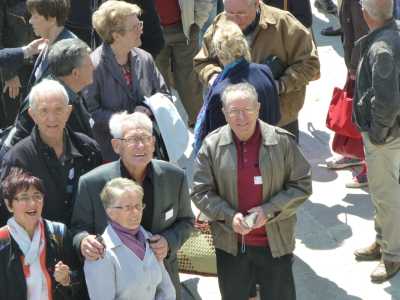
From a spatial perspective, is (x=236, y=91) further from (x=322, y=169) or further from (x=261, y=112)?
(x=322, y=169)

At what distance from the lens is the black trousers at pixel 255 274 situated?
4637 millimetres

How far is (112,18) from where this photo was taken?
5.38 m

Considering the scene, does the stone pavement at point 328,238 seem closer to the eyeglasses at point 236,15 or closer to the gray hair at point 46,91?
the eyeglasses at point 236,15

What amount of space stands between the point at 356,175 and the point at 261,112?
7.58ft

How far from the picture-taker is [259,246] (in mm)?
4621

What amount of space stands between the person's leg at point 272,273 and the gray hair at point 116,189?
3.24 ft

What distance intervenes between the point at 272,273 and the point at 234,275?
229 mm

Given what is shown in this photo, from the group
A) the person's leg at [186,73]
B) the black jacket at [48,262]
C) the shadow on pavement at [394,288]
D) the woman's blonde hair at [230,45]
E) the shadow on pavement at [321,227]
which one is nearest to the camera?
the black jacket at [48,262]

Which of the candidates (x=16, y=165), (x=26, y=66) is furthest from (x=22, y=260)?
(x=26, y=66)

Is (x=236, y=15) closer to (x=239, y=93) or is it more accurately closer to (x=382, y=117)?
(x=382, y=117)

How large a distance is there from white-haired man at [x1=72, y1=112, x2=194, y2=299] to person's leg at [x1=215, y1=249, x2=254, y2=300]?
1.46 ft

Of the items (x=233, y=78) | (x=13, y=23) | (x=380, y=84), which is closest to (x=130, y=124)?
(x=233, y=78)

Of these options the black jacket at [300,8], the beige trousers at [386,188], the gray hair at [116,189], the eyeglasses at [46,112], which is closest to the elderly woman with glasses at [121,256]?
the gray hair at [116,189]

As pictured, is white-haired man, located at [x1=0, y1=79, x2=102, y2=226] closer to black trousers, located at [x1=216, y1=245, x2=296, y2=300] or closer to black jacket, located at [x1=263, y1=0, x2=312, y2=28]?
black trousers, located at [x1=216, y1=245, x2=296, y2=300]
